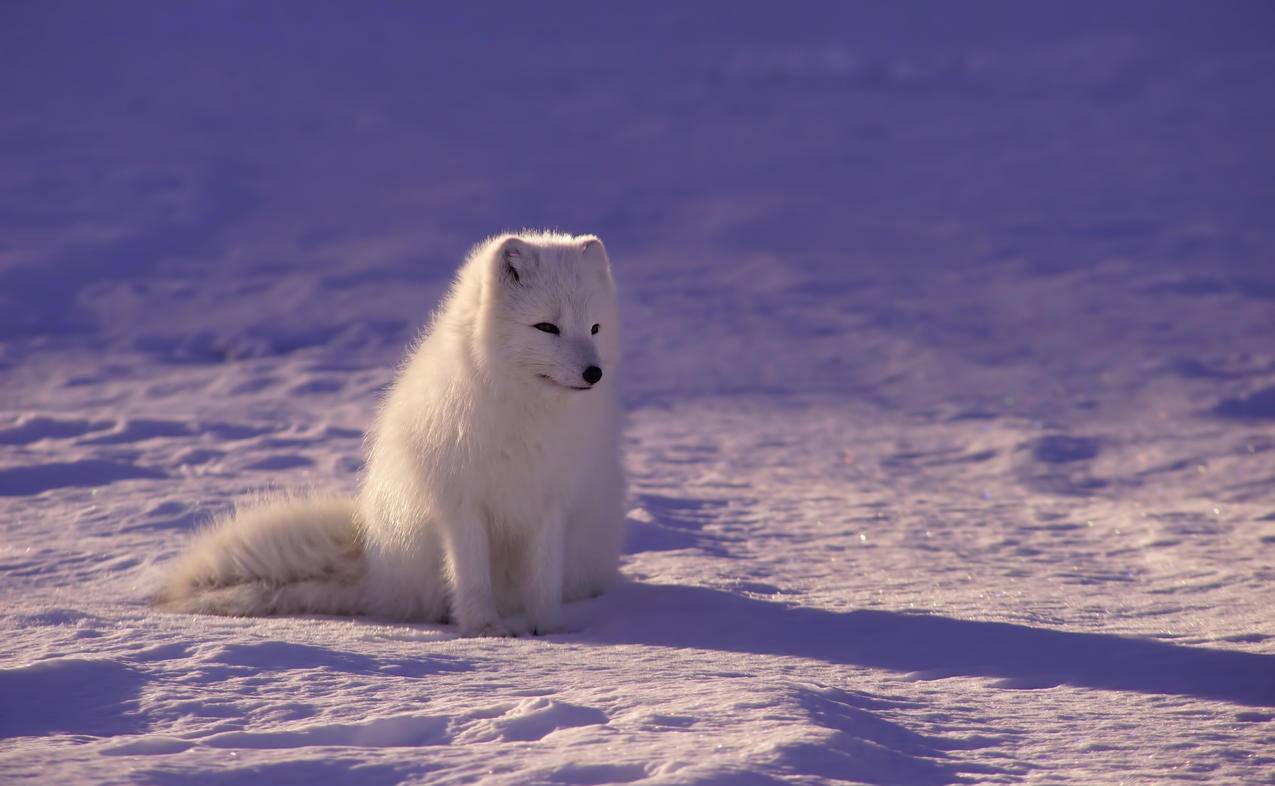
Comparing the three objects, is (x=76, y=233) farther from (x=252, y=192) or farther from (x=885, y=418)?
(x=885, y=418)

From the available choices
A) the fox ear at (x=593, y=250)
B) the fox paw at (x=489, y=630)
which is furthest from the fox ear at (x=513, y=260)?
the fox paw at (x=489, y=630)

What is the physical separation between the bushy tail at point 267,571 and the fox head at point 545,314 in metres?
0.98

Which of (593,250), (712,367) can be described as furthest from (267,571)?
(712,367)

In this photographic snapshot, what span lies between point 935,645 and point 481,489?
1.40 metres

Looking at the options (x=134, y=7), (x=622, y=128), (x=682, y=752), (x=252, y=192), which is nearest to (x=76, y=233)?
(x=252, y=192)

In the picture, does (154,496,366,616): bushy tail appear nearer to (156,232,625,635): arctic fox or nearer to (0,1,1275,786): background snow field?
(156,232,625,635): arctic fox

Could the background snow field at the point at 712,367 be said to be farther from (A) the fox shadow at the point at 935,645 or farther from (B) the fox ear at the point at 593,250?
(B) the fox ear at the point at 593,250

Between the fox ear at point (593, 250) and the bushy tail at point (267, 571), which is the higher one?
the fox ear at point (593, 250)

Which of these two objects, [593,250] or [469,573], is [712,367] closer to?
[593,250]

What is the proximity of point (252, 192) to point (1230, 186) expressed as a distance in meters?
10.2

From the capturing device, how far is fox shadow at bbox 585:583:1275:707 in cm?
325

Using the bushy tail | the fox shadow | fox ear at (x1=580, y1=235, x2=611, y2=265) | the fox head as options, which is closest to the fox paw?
the fox shadow

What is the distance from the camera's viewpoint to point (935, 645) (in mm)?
3588

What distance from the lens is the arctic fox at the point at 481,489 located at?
3801 millimetres
